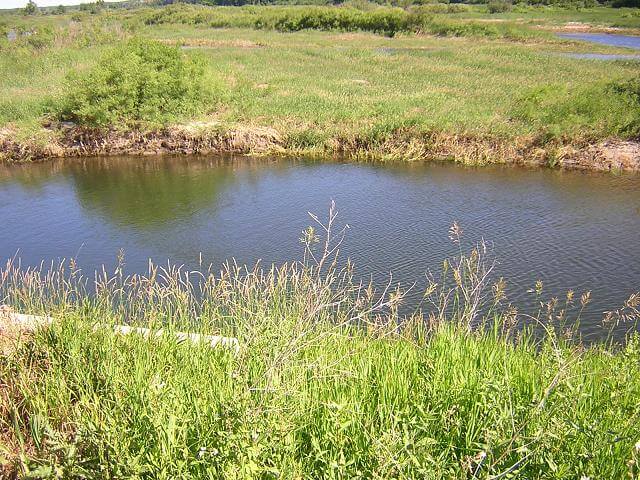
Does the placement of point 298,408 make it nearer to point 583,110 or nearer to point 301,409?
point 301,409

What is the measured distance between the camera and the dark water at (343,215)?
33.7ft

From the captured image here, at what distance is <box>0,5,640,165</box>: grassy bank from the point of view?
17.4 m

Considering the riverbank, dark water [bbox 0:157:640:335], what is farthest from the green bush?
the riverbank

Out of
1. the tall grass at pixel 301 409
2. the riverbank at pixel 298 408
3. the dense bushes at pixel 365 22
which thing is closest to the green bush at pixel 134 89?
the tall grass at pixel 301 409

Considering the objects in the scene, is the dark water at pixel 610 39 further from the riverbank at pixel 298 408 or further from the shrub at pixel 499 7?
the riverbank at pixel 298 408

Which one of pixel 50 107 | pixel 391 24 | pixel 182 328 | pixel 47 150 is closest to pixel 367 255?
pixel 182 328

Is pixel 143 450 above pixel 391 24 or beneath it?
beneath

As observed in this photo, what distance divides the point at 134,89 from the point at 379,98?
884 cm

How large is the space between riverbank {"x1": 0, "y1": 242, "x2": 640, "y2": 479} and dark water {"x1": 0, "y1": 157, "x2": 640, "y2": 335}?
4313 mm

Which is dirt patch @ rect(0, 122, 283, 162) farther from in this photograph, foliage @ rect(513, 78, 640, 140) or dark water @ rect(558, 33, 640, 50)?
dark water @ rect(558, 33, 640, 50)

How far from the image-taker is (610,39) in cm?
4791

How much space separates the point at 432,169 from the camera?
16688mm

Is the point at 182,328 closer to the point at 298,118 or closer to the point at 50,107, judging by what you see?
the point at 298,118

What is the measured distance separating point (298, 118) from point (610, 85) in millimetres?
10439
